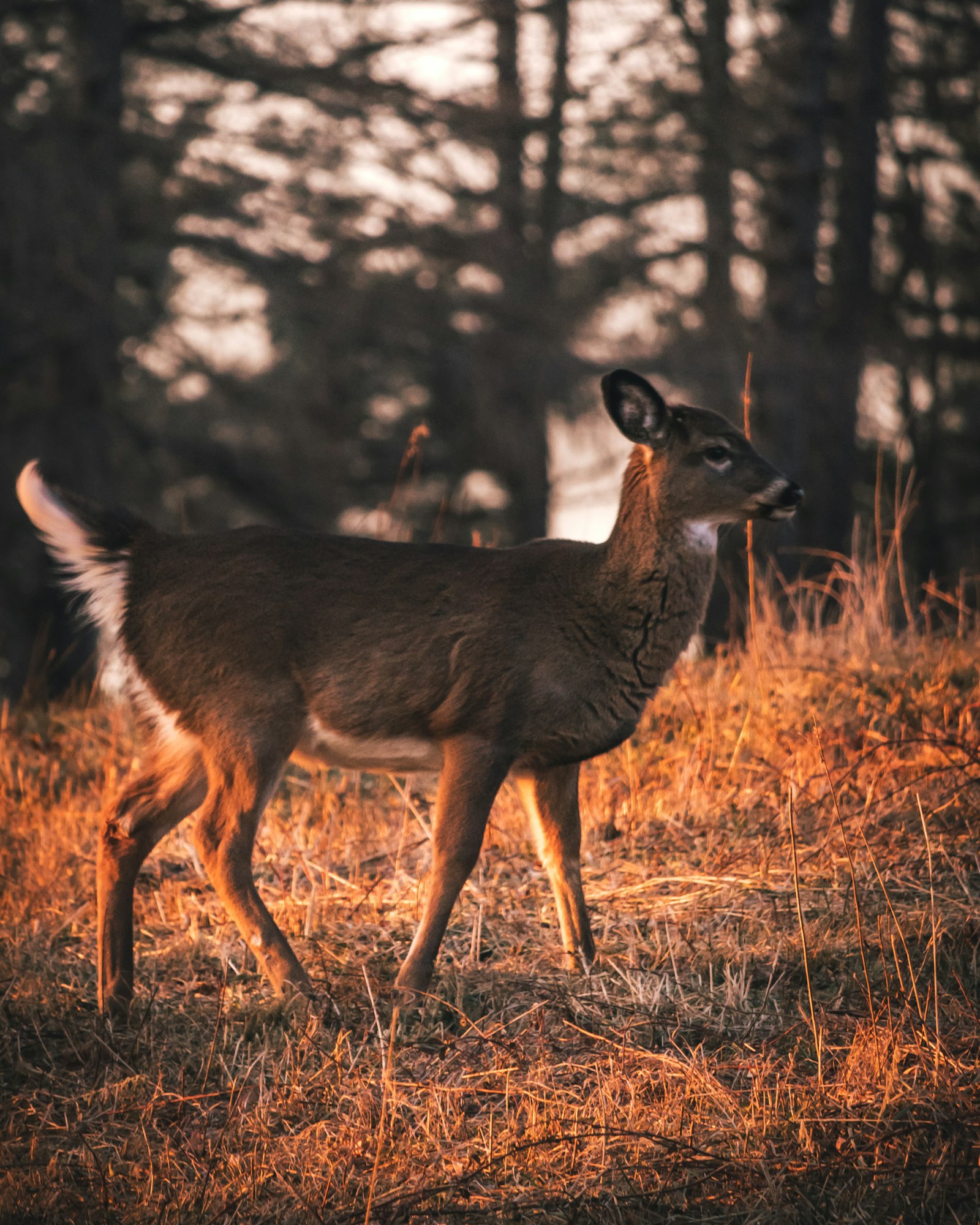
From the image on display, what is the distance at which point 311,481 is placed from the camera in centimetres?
1661

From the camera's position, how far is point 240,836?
15.8ft

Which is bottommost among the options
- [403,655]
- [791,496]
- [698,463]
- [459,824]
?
[459,824]

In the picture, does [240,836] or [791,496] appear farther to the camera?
[791,496]

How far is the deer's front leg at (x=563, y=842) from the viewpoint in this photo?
16.4 ft

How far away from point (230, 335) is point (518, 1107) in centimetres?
1463

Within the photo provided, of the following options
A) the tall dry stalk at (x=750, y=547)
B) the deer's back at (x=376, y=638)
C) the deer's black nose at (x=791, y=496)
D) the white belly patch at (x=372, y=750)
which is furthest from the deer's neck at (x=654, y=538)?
the white belly patch at (x=372, y=750)

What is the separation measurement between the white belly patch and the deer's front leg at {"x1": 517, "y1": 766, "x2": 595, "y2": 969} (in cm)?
40

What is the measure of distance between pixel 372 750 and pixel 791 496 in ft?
5.53

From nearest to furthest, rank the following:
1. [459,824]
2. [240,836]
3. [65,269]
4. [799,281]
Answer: [459,824] < [240,836] < [799,281] < [65,269]

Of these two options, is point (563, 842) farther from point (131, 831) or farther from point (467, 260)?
point (467, 260)

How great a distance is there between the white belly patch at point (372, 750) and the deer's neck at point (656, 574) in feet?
2.58

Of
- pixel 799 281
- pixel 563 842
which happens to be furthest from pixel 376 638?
pixel 799 281

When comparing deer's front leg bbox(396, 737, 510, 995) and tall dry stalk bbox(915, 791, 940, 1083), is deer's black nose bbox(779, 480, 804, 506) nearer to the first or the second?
tall dry stalk bbox(915, 791, 940, 1083)

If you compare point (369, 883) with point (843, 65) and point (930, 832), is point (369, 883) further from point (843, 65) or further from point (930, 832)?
point (843, 65)
